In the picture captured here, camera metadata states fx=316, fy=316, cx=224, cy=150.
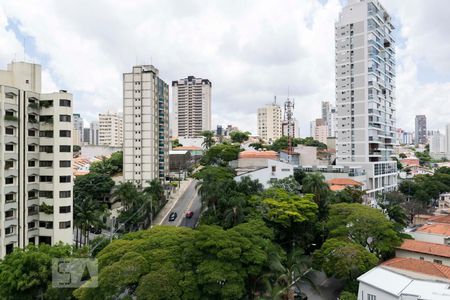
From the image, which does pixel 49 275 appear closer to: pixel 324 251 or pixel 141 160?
pixel 324 251

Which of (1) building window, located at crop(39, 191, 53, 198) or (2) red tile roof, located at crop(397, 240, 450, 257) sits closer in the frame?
(2) red tile roof, located at crop(397, 240, 450, 257)

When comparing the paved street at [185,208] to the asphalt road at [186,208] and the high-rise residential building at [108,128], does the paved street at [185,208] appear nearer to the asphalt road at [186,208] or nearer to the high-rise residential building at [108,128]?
the asphalt road at [186,208]

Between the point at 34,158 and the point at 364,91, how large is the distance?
58.3 m

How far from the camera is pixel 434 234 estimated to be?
32.8 m

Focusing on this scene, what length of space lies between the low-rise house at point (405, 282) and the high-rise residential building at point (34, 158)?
1086 inches

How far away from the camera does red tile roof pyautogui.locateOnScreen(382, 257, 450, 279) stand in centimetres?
2267

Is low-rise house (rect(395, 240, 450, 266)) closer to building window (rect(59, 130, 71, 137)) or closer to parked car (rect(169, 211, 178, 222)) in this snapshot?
parked car (rect(169, 211, 178, 222))

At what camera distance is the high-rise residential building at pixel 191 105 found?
141 metres

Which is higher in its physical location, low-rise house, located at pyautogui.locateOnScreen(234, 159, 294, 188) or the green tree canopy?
low-rise house, located at pyautogui.locateOnScreen(234, 159, 294, 188)

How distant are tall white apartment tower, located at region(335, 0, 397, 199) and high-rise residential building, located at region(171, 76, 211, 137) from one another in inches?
3189

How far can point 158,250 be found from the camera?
20500 millimetres

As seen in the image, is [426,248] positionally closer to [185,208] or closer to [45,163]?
[185,208]


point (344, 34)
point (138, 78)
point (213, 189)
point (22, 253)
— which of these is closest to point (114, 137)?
point (138, 78)

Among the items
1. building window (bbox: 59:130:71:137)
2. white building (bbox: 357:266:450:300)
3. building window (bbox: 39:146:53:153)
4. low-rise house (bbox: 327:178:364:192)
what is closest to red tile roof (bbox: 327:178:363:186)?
low-rise house (bbox: 327:178:364:192)
